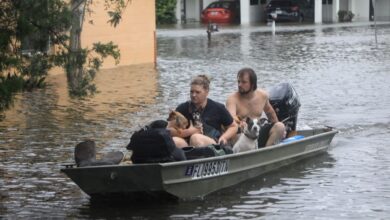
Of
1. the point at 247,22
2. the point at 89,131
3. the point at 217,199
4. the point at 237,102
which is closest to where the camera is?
the point at 217,199

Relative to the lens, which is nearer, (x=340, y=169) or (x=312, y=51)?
(x=340, y=169)

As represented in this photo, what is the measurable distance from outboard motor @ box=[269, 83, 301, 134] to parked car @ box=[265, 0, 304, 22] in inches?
1902

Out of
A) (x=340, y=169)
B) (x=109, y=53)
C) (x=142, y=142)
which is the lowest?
(x=340, y=169)

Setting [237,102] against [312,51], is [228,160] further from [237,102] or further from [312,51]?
[312,51]

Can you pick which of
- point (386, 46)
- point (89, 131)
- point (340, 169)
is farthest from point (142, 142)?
point (386, 46)

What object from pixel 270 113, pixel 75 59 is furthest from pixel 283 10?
pixel 75 59

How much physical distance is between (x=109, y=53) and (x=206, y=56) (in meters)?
24.8

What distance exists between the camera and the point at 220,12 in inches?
2522

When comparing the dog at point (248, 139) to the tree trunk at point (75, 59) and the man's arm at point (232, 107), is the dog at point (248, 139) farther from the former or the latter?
the tree trunk at point (75, 59)

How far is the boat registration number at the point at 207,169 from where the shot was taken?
10773 millimetres

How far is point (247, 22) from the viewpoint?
64.3 meters

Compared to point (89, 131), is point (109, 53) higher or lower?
higher

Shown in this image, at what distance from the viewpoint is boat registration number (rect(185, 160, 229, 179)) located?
35.3 ft

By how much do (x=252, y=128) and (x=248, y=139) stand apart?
225 millimetres
